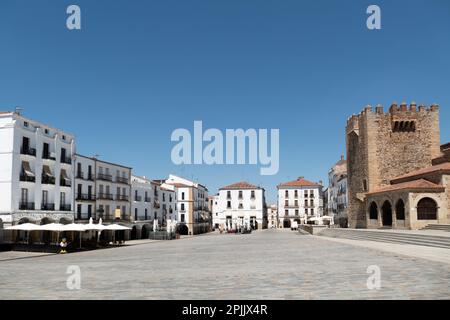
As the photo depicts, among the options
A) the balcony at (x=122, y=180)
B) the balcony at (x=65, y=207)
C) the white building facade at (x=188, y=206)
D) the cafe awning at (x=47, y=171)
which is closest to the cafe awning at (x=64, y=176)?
the cafe awning at (x=47, y=171)

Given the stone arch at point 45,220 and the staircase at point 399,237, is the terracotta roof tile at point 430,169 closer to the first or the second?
the staircase at point 399,237

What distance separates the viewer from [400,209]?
37344 mm

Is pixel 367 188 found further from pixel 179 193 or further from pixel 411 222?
pixel 179 193

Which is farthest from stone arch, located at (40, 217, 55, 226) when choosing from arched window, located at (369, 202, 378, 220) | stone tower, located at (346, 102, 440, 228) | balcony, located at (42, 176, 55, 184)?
stone tower, located at (346, 102, 440, 228)

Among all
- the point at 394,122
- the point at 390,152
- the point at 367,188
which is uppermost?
the point at 394,122

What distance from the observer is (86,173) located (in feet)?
143

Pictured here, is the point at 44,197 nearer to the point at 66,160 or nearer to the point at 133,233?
the point at 66,160

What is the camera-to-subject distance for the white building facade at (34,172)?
32.3m

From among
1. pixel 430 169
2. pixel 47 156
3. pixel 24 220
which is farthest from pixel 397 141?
pixel 24 220
